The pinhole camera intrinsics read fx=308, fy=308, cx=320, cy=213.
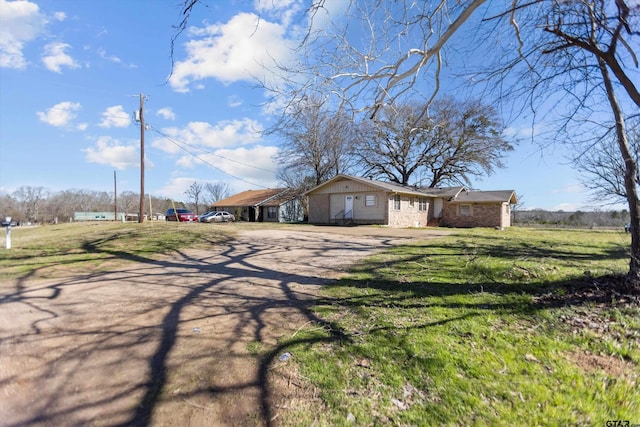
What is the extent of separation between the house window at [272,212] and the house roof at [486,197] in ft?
59.8

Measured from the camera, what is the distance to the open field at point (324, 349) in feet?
7.88

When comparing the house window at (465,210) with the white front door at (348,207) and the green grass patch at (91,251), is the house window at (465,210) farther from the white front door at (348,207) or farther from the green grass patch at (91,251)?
the green grass patch at (91,251)

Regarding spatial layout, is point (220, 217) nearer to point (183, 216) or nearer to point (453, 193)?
point (183, 216)

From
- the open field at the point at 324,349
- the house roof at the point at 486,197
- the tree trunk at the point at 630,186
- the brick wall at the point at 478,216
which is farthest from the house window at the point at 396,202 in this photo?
the tree trunk at the point at 630,186

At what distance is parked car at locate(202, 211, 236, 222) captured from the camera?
34062 mm

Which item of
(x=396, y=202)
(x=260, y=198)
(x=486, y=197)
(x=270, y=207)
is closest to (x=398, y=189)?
(x=396, y=202)

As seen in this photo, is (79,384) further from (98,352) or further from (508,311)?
(508,311)

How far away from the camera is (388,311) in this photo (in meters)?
4.23

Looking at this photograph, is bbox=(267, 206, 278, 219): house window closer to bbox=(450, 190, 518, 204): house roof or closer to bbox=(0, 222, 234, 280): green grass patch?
bbox=(450, 190, 518, 204): house roof

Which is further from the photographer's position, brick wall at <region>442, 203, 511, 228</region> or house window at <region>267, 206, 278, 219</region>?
house window at <region>267, 206, 278, 219</region>

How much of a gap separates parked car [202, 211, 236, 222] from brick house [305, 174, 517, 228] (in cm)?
1330

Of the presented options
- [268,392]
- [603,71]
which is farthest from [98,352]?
[603,71]

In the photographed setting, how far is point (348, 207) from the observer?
24344mm

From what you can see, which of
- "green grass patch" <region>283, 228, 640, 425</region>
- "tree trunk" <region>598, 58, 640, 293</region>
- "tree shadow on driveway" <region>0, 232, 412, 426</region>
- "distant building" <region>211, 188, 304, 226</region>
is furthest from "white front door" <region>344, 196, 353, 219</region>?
"tree trunk" <region>598, 58, 640, 293</region>
